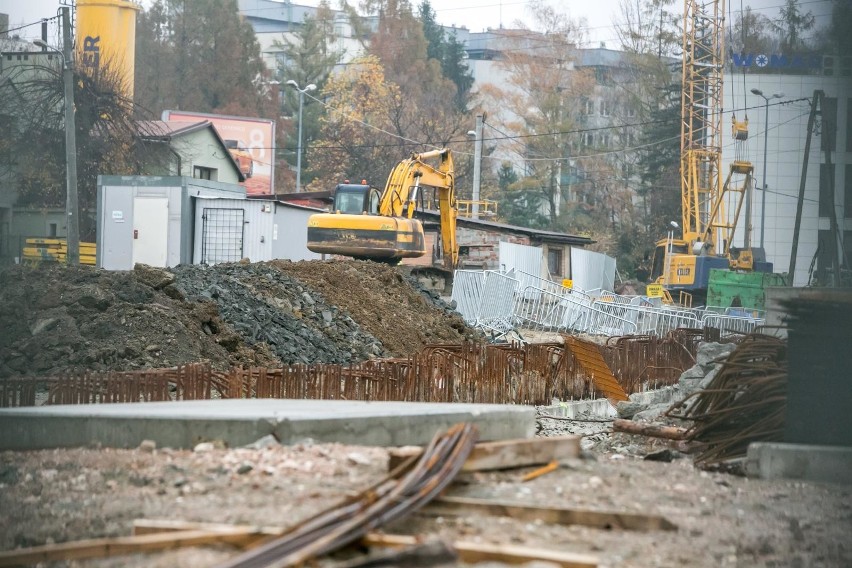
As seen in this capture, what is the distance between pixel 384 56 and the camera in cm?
7975

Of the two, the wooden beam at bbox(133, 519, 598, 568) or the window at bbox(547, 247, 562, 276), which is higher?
the wooden beam at bbox(133, 519, 598, 568)

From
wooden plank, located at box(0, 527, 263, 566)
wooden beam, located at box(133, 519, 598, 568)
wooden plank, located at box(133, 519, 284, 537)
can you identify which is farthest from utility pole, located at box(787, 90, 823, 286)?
wooden plank, located at box(0, 527, 263, 566)

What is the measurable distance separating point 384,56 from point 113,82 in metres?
34.5

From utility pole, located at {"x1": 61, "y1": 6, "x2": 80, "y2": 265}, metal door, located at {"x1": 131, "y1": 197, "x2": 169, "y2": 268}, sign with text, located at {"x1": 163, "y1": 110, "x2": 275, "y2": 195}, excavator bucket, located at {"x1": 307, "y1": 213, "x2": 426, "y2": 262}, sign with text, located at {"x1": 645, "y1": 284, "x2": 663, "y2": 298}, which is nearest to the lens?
utility pole, located at {"x1": 61, "y1": 6, "x2": 80, "y2": 265}

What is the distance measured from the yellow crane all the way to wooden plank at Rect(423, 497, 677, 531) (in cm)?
4061

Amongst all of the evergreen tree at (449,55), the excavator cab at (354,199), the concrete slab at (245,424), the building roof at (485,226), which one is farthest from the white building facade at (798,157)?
the evergreen tree at (449,55)

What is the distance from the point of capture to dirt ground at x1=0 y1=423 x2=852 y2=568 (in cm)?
537

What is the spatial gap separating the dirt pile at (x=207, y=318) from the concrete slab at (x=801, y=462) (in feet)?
34.3

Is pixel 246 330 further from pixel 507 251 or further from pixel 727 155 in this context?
pixel 727 155

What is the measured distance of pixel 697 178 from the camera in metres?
54.1

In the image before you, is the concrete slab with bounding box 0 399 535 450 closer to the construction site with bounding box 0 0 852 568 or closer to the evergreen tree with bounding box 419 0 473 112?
the construction site with bounding box 0 0 852 568

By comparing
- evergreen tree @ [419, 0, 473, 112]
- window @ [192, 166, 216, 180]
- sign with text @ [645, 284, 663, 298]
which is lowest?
sign with text @ [645, 284, 663, 298]

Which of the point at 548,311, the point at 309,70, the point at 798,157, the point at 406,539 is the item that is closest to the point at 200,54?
the point at 309,70

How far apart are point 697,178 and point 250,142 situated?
2600 centimetres
